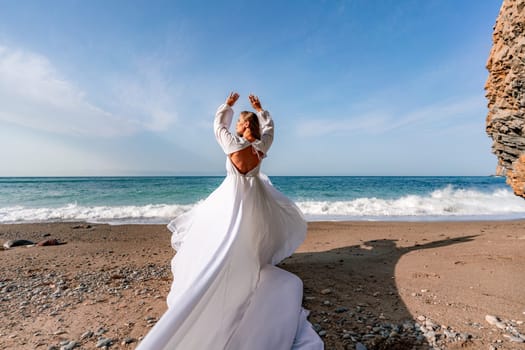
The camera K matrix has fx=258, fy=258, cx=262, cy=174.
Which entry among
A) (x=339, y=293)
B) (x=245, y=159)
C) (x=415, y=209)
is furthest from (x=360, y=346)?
(x=415, y=209)

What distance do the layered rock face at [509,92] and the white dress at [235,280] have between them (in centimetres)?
517

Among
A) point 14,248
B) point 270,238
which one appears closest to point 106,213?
point 14,248

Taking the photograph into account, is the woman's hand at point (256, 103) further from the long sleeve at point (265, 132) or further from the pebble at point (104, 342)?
the pebble at point (104, 342)

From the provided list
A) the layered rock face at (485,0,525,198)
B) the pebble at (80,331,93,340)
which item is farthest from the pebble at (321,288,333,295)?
the layered rock face at (485,0,525,198)

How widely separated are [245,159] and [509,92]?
19.0 feet

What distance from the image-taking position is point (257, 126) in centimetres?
336

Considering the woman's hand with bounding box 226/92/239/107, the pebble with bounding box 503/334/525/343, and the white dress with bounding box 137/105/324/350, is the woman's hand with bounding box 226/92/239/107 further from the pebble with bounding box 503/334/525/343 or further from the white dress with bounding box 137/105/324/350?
the pebble with bounding box 503/334/525/343

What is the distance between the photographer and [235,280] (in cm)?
257

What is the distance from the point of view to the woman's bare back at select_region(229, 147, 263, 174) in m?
3.17

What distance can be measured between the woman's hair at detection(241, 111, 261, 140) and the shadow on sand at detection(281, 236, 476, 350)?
2374 mm

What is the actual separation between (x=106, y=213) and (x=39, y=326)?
527 inches

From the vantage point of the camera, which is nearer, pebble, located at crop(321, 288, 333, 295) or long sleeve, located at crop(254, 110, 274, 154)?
long sleeve, located at crop(254, 110, 274, 154)

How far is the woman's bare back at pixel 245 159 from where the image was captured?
3168 mm

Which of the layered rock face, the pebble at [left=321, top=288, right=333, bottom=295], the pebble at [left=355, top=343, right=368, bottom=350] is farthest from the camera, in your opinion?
the layered rock face
